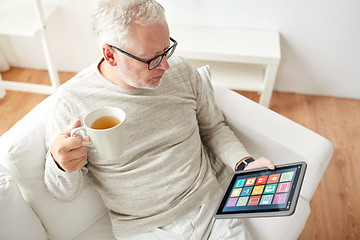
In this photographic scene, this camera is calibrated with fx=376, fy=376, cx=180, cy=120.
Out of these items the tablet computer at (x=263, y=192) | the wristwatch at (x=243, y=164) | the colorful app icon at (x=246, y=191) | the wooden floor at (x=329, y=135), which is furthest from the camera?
the wooden floor at (x=329, y=135)

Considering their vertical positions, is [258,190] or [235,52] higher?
[258,190]

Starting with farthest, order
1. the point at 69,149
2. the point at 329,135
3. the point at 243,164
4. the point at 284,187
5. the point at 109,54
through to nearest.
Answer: the point at 329,135 < the point at 243,164 < the point at 109,54 < the point at 284,187 < the point at 69,149

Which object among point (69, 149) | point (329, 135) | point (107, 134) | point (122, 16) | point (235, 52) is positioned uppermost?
point (122, 16)

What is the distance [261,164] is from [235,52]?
1.03 meters

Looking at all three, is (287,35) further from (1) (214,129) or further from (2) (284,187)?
(2) (284,187)

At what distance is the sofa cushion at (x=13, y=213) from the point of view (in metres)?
1.09

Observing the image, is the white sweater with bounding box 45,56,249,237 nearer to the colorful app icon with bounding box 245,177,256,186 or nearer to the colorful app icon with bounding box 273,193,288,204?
the colorful app icon with bounding box 245,177,256,186

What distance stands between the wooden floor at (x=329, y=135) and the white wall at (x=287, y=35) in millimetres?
96

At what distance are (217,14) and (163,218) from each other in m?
1.43

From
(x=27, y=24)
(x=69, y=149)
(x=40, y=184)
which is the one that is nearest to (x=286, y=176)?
(x=69, y=149)

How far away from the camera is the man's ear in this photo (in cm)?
116

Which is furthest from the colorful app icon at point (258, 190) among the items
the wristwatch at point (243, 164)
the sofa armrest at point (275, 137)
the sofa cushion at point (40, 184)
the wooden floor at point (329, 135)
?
the wooden floor at point (329, 135)

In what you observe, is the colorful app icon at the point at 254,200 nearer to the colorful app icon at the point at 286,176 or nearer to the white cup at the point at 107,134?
the colorful app icon at the point at 286,176

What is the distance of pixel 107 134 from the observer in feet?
2.83
